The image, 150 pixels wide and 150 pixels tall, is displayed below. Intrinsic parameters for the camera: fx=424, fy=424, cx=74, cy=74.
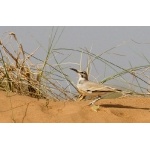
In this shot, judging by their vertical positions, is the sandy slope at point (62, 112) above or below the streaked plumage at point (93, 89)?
below

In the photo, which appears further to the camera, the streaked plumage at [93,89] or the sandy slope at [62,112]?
the streaked plumage at [93,89]

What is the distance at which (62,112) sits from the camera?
230 inches

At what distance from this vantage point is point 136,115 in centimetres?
608

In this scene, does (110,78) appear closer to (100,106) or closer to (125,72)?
(125,72)

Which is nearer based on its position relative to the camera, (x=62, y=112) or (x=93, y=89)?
(x=62, y=112)

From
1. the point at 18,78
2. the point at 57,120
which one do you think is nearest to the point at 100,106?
the point at 57,120

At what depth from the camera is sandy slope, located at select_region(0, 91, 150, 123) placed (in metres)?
5.64

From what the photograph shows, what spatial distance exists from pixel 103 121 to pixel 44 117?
0.80 metres

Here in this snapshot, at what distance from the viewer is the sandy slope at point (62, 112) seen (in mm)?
5645

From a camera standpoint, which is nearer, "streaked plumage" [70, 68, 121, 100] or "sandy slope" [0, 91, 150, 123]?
"sandy slope" [0, 91, 150, 123]

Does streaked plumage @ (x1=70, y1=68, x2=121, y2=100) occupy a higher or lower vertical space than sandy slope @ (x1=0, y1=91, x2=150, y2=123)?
higher

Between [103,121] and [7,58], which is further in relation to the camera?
[7,58]

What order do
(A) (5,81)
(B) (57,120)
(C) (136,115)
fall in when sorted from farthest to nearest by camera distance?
(A) (5,81) → (C) (136,115) → (B) (57,120)

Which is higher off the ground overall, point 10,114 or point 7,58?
point 7,58
